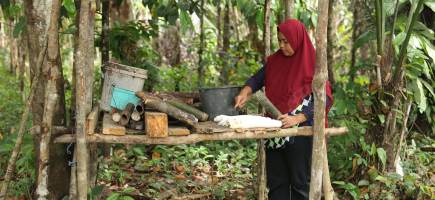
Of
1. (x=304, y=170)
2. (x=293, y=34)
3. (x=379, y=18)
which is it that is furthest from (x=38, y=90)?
(x=379, y=18)

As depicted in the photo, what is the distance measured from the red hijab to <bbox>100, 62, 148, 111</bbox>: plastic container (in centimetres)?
105

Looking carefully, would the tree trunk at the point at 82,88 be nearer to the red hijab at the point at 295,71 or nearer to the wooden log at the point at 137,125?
the wooden log at the point at 137,125

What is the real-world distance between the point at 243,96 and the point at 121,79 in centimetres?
94

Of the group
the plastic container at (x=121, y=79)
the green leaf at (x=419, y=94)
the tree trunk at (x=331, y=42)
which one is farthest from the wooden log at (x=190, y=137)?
the tree trunk at (x=331, y=42)

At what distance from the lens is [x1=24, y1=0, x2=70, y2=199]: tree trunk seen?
223cm

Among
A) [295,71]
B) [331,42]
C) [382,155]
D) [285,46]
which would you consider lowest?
[382,155]

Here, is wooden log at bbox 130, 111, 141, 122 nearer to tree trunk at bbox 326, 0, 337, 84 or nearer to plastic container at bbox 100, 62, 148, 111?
plastic container at bbox 100, 62, 148, 111

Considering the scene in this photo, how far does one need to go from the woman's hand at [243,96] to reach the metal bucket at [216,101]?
0.06 m

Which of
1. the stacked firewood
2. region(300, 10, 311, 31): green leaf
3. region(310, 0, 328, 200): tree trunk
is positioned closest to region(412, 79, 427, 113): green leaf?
region(300, 10, 311, 31): green leaf

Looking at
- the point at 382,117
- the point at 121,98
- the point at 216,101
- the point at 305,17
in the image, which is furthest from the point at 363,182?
the point at 121,98

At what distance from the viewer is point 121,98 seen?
234 cm

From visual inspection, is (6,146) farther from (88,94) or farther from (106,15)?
(106,15)

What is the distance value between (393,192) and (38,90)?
3.44m

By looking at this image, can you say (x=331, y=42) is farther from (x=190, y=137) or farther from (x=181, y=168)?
(x=190, y=137)
